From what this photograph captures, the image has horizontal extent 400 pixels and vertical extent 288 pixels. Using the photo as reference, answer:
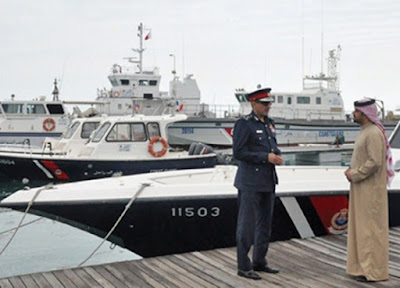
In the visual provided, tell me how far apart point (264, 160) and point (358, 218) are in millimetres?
896

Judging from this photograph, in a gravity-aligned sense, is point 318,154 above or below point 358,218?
below

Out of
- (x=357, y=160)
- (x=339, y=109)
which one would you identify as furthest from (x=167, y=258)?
(x=339, y=109)

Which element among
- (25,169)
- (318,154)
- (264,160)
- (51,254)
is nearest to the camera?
(264,160)

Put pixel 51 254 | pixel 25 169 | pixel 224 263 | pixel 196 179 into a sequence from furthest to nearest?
pixel 25 169
pixel 51 254
pixel 196 179
pixel 224 263

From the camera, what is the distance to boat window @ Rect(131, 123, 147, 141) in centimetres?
1541

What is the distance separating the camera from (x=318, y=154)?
22812 mm

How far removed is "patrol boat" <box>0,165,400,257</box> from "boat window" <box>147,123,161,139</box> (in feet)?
28.9

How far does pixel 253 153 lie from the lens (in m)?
4.52

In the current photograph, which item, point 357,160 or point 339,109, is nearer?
point 357,160

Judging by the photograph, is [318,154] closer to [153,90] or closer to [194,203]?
[153,90]

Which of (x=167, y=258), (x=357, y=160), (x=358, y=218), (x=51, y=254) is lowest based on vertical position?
(x=51, y=254)

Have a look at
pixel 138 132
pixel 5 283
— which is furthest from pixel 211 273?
pixel 138 132

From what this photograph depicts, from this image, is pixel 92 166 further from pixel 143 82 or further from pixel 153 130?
pixel 143 82

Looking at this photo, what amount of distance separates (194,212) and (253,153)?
209 centimetres
